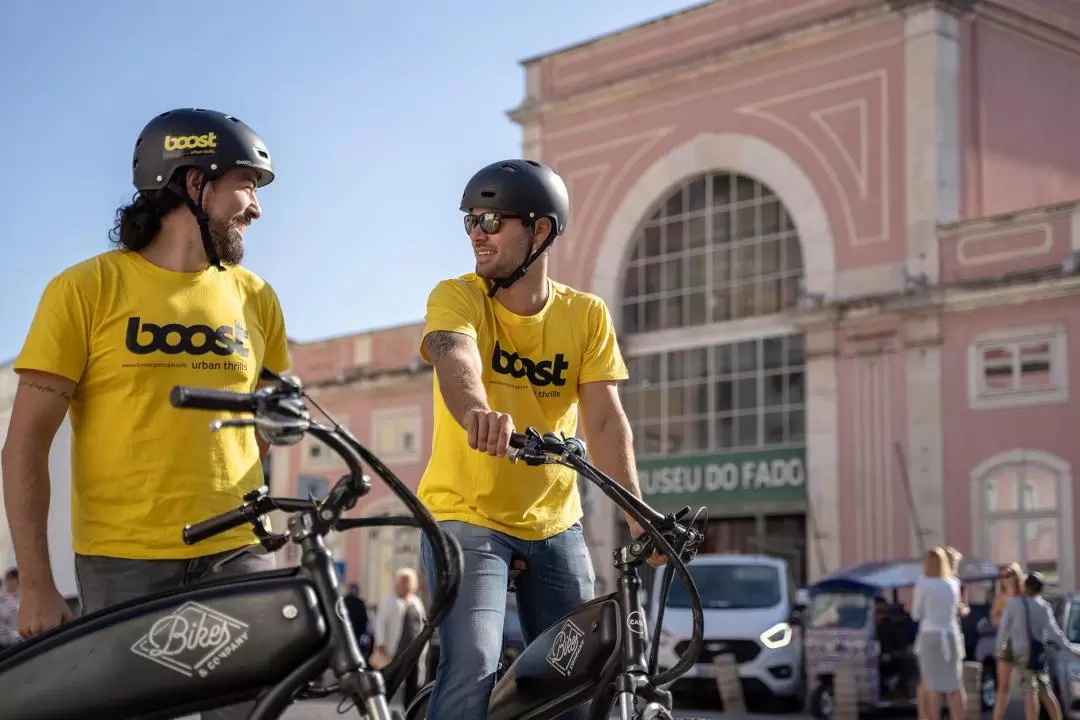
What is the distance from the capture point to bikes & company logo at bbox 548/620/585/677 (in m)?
4.45

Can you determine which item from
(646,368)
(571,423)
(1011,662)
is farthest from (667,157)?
(571,423)

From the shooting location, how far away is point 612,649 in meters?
4.35

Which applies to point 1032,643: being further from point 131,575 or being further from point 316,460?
point 316,460

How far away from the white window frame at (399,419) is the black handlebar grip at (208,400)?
3193 centimetres

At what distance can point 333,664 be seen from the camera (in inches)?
130

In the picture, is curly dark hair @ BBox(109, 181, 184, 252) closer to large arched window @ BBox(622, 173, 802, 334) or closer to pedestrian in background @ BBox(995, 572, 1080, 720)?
pedestrian in background @ BBox(995, 572, 1080, 720)

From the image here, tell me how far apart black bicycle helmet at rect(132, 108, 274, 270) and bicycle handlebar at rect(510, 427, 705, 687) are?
3.97 feet

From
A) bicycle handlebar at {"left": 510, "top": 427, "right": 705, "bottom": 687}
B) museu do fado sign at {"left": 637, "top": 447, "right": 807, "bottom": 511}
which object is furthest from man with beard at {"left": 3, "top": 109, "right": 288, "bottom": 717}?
museu do fado sign at {"left": 637, "top": 447, "right": 807, "bottom": 511}

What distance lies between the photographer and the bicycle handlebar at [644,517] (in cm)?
382

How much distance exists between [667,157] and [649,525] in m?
27.5

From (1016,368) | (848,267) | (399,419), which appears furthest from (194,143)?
(399,419)

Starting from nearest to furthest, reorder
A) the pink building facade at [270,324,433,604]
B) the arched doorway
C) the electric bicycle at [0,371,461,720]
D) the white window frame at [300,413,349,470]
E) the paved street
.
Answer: the electric bicycle at [0,371,461,720]
the paved street
the arched doorway
the pink building facade at [270,324,433,604]
the white window frame at [300,413,349,470]

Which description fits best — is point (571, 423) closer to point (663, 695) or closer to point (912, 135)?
point (663, 695)

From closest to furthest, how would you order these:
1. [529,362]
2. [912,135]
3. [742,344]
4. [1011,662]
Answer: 1. [529,362]
2. [1011,662]
3. [912,135]
4. [742,344]
